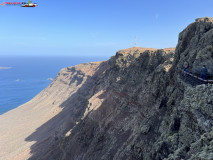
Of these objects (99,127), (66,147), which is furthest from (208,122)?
(66,147)

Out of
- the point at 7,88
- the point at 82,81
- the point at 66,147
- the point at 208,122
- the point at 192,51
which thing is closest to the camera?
the point at 208,122

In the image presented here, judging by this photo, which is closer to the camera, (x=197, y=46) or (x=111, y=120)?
(x=197, y=46)

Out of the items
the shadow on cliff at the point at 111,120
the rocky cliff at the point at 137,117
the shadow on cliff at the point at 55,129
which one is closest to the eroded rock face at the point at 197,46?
the rocky cliff at the point at 137,117

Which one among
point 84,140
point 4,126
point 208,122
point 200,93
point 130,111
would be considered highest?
point 200,93

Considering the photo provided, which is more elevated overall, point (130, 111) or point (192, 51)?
point (192, 51)

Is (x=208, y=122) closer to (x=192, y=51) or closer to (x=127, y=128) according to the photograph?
(x=192, y=51)

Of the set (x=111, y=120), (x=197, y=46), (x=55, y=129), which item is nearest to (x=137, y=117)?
(x=111, y=120)

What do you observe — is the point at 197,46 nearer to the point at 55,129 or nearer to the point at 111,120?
the point at 111,120

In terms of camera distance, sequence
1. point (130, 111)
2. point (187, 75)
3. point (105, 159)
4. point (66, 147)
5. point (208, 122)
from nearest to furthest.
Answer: point (208, 122) < point (187, 75) < point (105, 159) < point (130, 111) < point (66, 147)
